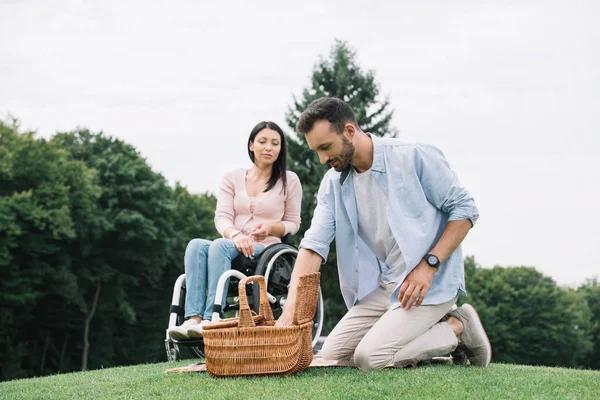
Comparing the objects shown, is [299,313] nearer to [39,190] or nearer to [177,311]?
[177,311]

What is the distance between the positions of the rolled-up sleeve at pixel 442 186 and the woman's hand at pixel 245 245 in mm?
1590

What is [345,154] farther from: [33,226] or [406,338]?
[33,226]

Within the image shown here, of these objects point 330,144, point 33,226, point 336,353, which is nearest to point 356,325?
point 336,353

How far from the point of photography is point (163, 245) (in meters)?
29.2

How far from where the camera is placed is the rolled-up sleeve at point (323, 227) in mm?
4789

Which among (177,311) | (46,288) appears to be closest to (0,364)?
(46,288)

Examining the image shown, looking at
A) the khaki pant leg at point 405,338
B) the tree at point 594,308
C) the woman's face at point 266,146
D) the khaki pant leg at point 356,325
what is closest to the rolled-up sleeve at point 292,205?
the woman's face at point 266,146

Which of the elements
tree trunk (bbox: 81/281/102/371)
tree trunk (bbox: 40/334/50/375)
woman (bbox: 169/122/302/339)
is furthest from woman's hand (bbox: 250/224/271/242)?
tree trunk (bbox: 40/334/50/375)

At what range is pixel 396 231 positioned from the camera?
15.3ft

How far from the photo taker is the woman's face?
6.21 meters

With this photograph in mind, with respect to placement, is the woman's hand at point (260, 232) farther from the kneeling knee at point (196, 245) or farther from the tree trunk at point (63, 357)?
the tree trunk at point (63, 357)

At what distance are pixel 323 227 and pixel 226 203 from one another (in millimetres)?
1605

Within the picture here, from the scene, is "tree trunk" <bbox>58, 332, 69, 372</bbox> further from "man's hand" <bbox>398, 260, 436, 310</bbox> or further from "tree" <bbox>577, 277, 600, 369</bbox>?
"tree" <bbox>577, 277, 600, 369</bbox>

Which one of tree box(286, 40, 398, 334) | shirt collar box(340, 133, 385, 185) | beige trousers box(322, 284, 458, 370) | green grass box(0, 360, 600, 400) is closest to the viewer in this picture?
green grass box(0, 360, 600, 400)
